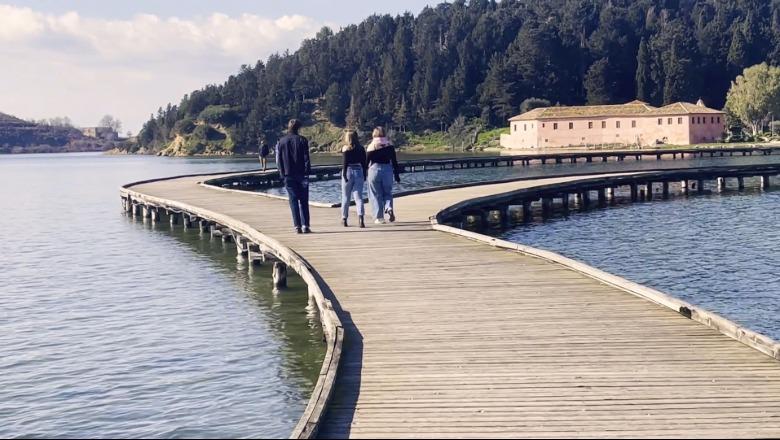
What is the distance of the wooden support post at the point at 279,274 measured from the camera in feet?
62.0

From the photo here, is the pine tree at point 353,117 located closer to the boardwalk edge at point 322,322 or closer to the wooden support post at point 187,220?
the wooden support post at point 187,220

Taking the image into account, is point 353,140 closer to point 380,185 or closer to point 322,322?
point 380,185

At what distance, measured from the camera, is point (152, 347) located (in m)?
14.4

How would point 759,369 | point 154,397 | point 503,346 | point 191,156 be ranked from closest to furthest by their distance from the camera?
point 759,369, point 503,346, point 154,397, point 191,156

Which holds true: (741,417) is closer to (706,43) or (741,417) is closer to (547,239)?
(547,239)

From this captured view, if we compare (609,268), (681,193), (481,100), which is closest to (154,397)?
(609,268)

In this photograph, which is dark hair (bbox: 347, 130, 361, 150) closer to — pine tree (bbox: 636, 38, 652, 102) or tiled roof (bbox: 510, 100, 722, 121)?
tiled roof (bbox: 510, 100, 722, 121)

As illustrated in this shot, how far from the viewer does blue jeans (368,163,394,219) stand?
2066 cm

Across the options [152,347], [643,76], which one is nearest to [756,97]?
[643,76]

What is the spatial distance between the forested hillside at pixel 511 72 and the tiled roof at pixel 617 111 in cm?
985

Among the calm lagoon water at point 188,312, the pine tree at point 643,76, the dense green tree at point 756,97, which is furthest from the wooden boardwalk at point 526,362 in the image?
the pine tree at point 643,76

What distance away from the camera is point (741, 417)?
305 inches

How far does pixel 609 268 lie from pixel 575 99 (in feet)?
436

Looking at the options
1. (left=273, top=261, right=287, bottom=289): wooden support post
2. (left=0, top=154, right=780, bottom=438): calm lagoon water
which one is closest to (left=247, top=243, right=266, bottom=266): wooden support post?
(left=0, top=154, right=780, bottom=438): calm lagoon water
